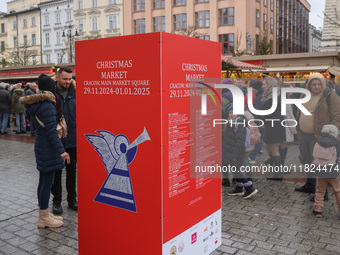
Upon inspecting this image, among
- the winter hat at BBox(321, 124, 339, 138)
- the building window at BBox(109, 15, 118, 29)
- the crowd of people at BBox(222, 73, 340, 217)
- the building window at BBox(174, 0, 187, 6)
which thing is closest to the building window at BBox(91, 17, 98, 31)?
the building window at BBox(109, 15, 118, 29)

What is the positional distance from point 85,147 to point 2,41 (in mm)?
78350

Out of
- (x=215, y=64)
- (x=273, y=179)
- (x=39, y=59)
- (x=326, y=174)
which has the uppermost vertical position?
(x=39, y=59)

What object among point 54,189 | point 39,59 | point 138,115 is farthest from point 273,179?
point 39,59

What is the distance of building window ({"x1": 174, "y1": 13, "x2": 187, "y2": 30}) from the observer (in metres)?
48.8

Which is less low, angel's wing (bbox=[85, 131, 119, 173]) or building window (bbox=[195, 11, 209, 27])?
building window (bbox=[195, 11, 209, 27])

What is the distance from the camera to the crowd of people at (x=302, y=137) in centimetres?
542

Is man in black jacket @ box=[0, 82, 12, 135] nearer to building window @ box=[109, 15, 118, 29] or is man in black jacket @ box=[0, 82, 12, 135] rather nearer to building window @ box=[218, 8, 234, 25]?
building window @ box=[218, 8, 234, 25]

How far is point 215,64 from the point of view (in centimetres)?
368

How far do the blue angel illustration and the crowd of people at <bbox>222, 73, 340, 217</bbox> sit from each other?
328 centimetres

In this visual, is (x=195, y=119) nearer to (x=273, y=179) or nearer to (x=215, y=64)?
(x=215, y=64)

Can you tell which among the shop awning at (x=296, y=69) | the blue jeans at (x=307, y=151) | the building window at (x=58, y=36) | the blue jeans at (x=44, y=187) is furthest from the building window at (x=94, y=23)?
the blue jeans at (x=44, y=187)

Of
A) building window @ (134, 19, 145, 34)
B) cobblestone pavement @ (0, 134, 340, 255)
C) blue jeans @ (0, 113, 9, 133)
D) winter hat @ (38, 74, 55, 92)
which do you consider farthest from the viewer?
building window @ (134, 19, 145, 34)

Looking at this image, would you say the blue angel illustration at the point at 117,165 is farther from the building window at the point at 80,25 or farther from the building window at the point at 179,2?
the building window at the point at 80,25

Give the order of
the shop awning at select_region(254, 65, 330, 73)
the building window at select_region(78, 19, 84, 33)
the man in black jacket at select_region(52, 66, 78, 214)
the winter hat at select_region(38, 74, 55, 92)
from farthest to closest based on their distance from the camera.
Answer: the building window at select_region(78, 19, 84, 33), the shop awning at select_region(254, 65, 330, 73), the man in black jacket at select_region(52, 66, 78, 214), the winter hat at select_region(38, 74, 55, 92)
